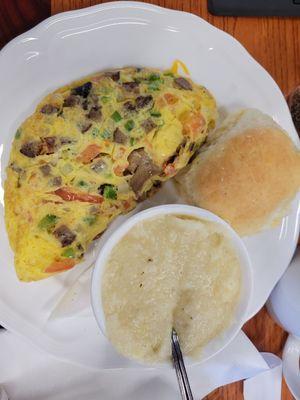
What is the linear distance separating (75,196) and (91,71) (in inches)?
10.2

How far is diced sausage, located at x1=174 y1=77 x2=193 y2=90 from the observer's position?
3.18 feet

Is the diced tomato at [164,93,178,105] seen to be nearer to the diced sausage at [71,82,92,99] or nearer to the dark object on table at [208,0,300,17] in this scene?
the diced sausage at [71,82,92,99]

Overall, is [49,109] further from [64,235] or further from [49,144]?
[64,235]

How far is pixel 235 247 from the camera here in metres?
0.97

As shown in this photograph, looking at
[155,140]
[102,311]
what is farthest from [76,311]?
[155,140]

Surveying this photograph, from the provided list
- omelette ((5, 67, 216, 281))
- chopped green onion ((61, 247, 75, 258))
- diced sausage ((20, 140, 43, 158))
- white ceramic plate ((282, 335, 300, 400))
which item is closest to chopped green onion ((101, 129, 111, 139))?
omelette ((5, 67, 216, 281))

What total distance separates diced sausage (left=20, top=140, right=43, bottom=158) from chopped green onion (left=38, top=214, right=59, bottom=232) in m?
0.11

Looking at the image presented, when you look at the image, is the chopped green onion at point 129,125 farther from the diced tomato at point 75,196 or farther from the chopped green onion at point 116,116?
the diced tomato at point 75,196

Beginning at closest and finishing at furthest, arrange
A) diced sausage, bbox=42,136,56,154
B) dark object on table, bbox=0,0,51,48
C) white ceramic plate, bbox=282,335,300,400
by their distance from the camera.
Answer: diced sausage, bbox=42,136,56,154 < dark object on table, bbox=0,0,51,48 < white ceramic plate, bbox=282,335,300,400

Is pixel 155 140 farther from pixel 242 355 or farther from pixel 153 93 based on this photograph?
pixel 242 355

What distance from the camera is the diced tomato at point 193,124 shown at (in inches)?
37.8

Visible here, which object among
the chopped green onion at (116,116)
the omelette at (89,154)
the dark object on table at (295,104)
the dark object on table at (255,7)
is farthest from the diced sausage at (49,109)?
the dark object on table at (295,104)

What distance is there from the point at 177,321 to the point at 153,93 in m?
0.43

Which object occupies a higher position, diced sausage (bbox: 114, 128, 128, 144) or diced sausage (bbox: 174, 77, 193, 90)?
diced sausage (bbox: 174, 77, 193, 90)
